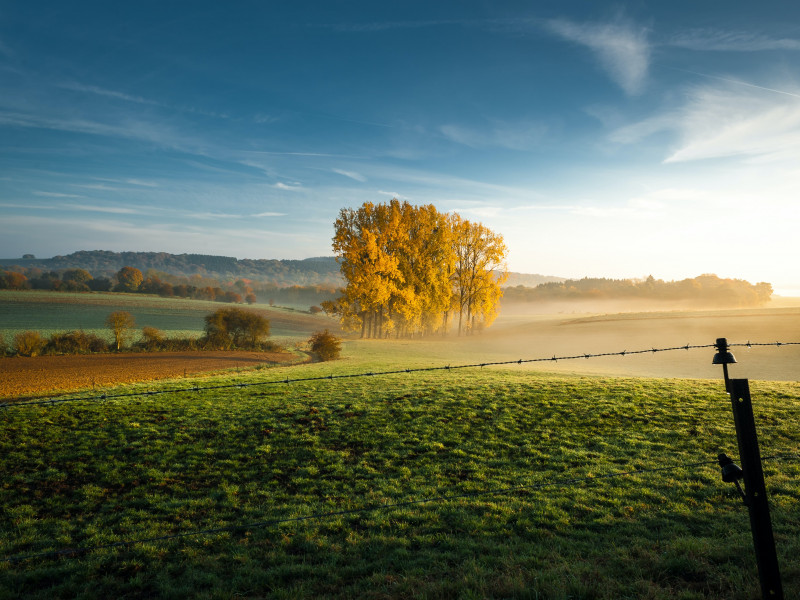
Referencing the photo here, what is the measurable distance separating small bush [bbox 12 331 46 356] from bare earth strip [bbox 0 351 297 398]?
82.2 inches

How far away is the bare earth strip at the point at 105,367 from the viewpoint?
912 inches

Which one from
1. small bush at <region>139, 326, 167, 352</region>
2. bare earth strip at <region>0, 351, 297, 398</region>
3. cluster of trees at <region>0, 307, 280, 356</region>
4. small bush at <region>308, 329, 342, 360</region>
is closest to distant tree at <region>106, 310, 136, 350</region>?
cluster of trees at <region>0, 307, 280, 356</region>

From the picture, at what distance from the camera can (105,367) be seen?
30.7 meters

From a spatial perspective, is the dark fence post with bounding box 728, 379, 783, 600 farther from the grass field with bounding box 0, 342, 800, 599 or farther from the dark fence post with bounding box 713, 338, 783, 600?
the grass field with bounding box 0, 342, 800, 599

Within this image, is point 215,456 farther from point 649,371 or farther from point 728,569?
point 649,371

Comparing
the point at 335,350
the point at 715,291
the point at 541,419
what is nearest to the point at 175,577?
the point at 541,419

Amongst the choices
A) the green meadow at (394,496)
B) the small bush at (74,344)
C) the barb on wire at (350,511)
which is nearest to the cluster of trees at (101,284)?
the small bush at (74,344)

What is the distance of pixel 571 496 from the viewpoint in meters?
8.00

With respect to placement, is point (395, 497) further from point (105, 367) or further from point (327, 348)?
point (105, 367)

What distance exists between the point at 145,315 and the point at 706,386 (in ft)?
286

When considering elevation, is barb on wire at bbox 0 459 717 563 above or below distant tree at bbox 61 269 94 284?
below

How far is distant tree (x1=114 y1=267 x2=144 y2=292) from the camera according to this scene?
373ft

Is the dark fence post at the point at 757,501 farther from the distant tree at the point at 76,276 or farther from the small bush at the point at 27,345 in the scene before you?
the distant tree at the point at 76,276

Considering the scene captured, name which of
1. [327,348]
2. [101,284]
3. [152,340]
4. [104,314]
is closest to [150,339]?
[152,340]
